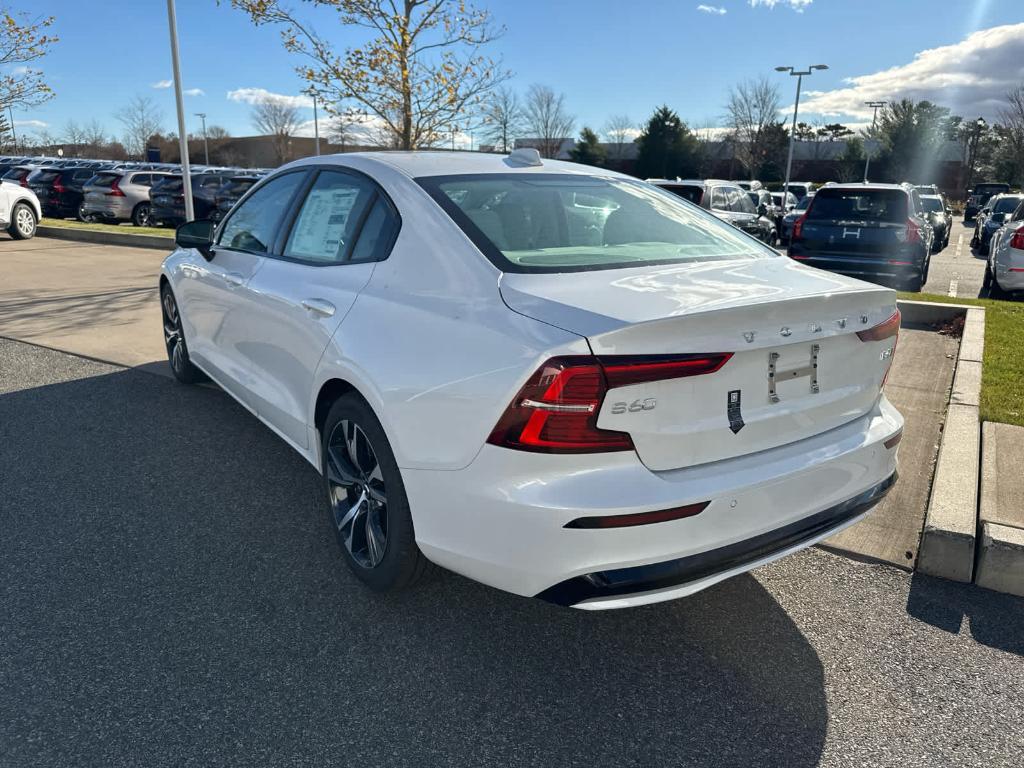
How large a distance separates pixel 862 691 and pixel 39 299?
33.7ft

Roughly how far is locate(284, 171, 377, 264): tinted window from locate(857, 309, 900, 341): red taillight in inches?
77.3

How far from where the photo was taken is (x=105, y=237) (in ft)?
56.2

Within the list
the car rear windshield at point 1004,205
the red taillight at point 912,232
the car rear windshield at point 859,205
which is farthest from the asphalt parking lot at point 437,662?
the car rear windshield at point 1004,205

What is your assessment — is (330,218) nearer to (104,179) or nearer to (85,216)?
(104,179)

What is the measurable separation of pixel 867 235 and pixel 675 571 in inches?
366

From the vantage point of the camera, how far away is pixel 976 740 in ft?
7.75

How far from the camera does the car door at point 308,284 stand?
10.4ft

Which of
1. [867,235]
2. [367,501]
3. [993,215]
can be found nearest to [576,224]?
[367,501]

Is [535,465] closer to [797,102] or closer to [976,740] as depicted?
[976,740]

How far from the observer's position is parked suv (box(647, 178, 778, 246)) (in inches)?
557

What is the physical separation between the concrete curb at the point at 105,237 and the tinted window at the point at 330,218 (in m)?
12.9

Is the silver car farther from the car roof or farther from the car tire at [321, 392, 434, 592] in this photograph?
the car tire at [321, 392, 434, 592]

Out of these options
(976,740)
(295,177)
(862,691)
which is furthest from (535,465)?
(295,177)

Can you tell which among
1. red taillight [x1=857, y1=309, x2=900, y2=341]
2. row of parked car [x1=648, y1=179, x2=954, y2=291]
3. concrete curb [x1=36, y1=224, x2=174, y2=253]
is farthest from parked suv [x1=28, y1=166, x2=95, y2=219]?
red taillight [x1=857, y1=309, x2=900, y2=341]
